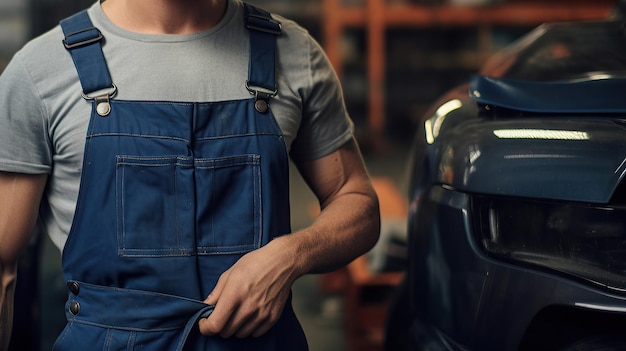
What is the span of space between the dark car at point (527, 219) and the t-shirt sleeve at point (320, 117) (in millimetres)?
190

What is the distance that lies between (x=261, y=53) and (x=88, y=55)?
0.32 meters

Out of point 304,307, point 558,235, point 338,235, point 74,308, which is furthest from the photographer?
point 304,307

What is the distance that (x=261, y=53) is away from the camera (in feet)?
4.85

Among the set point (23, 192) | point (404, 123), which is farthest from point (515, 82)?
point (404, 123)

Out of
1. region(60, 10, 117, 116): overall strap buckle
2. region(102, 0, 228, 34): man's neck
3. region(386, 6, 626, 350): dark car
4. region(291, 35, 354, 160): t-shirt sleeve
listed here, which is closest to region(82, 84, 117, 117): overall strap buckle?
region(60, 10, 117, 116): overall strap buckle

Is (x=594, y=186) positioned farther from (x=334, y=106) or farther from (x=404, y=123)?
(x=404, y=123)

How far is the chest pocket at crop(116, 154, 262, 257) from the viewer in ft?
4.41

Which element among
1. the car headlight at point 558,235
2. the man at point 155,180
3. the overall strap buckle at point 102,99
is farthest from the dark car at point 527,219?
the overall strap buckle at point 102,99

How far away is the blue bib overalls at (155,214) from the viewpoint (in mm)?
1339

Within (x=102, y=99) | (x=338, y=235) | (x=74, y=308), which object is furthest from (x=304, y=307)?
(x=102, y=99)

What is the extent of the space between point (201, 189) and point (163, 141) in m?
0.11

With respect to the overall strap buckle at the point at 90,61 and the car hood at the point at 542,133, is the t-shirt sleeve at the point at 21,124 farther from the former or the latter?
the car hood at the point at 542,133

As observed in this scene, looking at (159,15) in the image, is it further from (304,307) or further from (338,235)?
(304,307)

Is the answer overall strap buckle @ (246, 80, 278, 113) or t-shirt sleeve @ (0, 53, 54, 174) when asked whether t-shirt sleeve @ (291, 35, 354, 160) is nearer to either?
overall strap buckle @ (246, 80, 278, 113)
